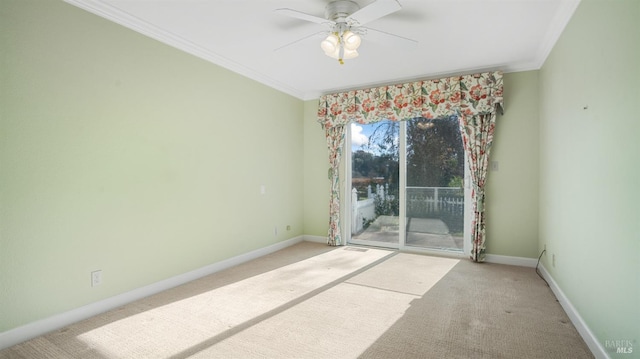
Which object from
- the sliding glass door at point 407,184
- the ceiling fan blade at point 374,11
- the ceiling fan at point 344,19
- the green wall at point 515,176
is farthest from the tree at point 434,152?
the ceiling fan blade at point 374,11

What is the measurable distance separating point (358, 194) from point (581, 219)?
306 centimetres

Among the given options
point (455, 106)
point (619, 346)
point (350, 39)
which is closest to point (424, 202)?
point (455, 106)

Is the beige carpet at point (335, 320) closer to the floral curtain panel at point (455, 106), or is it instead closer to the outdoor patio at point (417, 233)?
the outdoor patio at point (417, 233)

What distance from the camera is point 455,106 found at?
4023mm

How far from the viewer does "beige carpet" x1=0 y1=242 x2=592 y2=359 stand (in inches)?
78.5

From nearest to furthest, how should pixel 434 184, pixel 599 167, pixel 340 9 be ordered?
pixel 599 167, pixel 340 9, pixel 434 184

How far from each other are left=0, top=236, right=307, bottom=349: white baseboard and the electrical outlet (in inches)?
→ 6.2

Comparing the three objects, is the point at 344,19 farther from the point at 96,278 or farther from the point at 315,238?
the point at 315,238

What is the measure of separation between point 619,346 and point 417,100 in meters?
3.28

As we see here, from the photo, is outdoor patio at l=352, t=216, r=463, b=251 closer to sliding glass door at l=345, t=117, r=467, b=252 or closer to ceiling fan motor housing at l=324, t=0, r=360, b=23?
sliding glass door at l=345, t=117, r=467, b=252

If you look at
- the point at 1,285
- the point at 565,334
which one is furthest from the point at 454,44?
the point at 1,285

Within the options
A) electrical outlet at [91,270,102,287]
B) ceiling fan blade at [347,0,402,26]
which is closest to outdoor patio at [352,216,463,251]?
ceiling fan blade at [347,0,402,26]

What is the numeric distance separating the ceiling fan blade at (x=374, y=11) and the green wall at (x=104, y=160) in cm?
191

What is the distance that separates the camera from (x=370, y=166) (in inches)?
191
